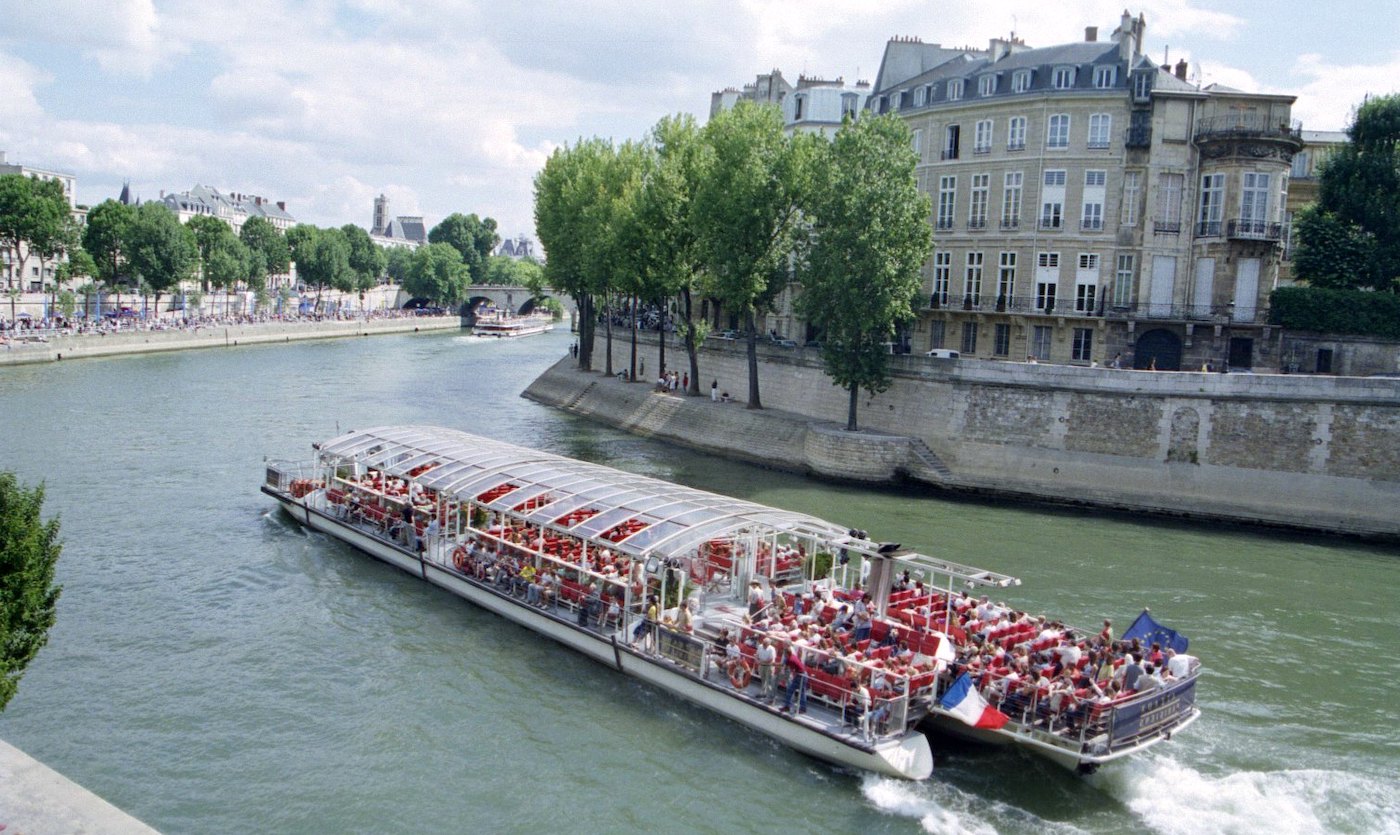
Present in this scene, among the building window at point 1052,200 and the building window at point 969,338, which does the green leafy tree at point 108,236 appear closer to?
the building window at point 969,338

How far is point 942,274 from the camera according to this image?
4553 cm

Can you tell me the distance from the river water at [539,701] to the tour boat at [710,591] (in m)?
0.56

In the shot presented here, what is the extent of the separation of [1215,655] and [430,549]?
1538 cm

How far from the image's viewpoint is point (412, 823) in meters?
13.7

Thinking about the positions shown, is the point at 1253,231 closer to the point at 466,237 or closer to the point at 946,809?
the point at 946,809

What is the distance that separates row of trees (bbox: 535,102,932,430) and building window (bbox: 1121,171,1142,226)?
30.4 feet

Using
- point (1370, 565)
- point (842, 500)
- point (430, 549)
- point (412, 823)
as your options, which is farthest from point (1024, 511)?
point (412, 823)

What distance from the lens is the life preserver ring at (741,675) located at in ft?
54.5

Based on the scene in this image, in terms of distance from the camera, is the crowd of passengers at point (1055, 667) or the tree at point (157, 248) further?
the tree at point (157, 248)

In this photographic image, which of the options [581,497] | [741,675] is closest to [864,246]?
[581,497]

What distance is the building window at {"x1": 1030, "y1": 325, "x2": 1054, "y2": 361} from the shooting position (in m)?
42.3

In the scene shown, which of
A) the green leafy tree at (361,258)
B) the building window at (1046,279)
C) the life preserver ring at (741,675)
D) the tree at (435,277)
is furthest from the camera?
the tree at (435,277)

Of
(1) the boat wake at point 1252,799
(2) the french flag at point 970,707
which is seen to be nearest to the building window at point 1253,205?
(1) the boat wake at point 1252,799

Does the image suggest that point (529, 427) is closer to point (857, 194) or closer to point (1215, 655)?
point (857, 194)
